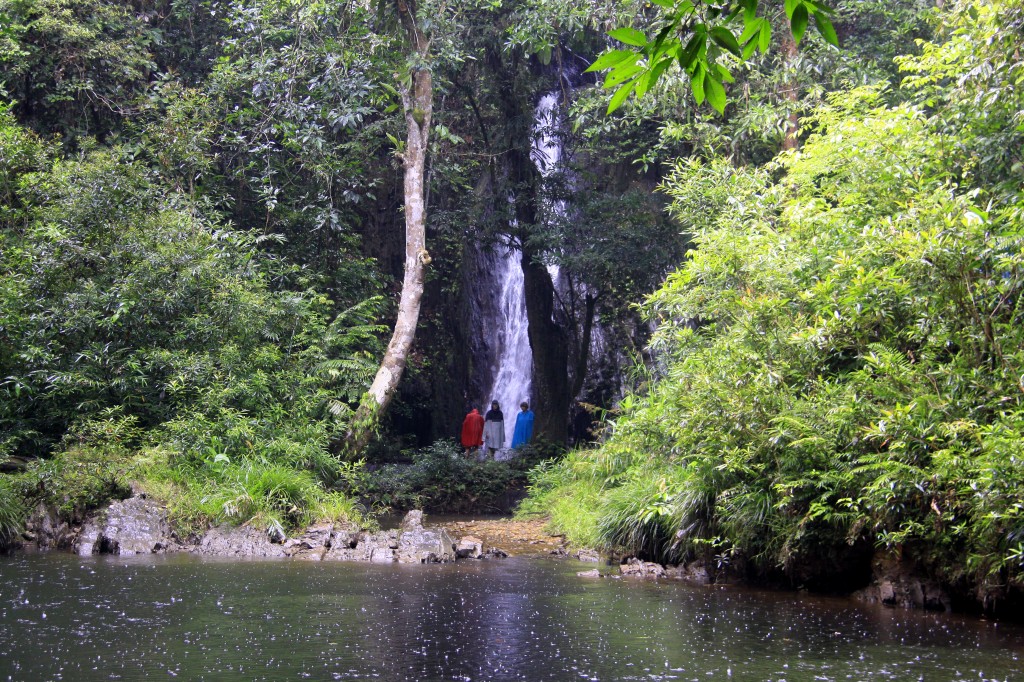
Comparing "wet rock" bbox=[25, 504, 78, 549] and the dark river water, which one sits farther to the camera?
"wet rock" bbox=[25, 504, 78, 549]

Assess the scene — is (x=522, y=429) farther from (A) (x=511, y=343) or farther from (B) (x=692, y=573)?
(B) (x=692, y=573)

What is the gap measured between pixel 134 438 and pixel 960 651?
32.5 ft

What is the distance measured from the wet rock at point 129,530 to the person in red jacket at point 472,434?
31.1 ft

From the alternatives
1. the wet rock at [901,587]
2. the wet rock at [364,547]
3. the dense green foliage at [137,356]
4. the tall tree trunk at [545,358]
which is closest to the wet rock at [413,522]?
the wet rock at [364,547]

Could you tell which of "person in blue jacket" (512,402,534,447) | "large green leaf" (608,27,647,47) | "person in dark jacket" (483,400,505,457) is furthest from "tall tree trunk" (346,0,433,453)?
"large green leaf" (608,27,647,47)

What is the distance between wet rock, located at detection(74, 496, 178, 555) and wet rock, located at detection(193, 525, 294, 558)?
38cm

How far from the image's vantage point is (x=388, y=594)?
7.05 m

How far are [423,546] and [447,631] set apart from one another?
402 centimetres

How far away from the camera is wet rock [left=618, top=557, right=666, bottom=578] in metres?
8.59

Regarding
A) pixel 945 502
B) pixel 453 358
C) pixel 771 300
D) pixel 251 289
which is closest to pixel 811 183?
pixel 771 300

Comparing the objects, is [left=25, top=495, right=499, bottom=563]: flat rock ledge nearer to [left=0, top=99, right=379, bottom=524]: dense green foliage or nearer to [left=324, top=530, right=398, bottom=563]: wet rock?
[left=324, top=530, right=398, bottom=563]: wet rock

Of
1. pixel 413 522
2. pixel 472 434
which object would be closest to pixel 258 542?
pixel 413 522

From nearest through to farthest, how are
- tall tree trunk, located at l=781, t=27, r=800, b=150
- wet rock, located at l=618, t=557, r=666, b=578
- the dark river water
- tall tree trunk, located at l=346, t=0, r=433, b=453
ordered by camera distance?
1. the dark river water
2. wet rock, located at l=618, t=557, r=666, b=578
3. tall tree trunk, located at l=346, t=0, r=433, b=453
4. tall tree trunk, located at l=781, t=27, r=800, b=150

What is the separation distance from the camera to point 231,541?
31.8ft
